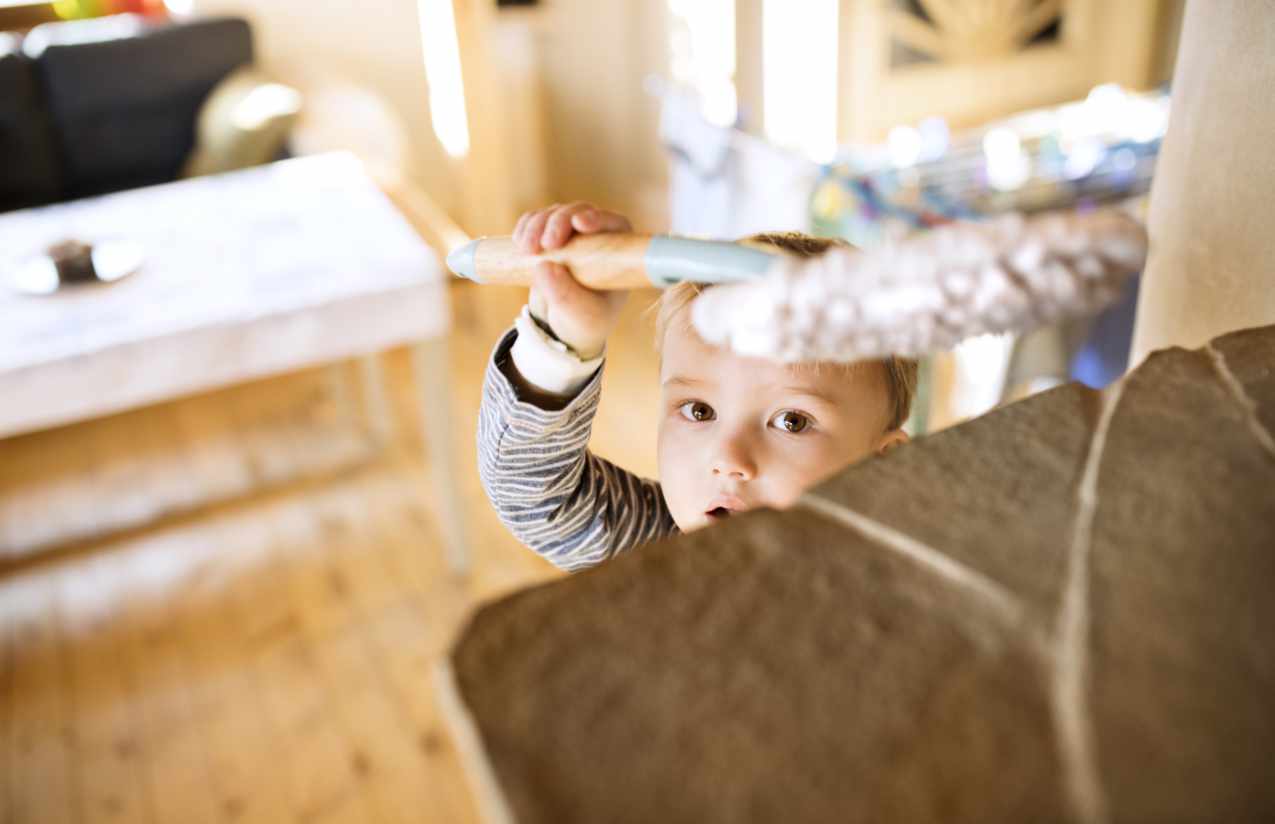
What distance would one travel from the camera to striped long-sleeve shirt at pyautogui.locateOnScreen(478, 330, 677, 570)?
2.05 feet

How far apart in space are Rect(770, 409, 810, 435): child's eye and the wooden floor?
1.95 feet

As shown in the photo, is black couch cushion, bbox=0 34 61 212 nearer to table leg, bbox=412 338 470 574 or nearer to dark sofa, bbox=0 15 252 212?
dark sofa, bbox=0 15 252 212

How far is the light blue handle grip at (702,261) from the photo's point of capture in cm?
41

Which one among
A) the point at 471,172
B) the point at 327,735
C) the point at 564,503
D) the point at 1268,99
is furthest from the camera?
the point at 471,172

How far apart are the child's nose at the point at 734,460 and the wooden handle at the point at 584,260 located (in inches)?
6.7

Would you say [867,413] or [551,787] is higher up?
[551,787]

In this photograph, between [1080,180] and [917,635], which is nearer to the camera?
[917,635]

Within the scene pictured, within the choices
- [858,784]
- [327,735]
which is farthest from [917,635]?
[327,735]

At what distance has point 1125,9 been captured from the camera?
327 cm

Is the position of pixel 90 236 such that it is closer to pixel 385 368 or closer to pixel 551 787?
pixel 385 368

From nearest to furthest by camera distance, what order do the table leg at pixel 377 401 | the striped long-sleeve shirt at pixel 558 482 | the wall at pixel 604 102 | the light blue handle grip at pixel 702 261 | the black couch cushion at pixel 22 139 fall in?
the light blue handle grip at pixel 702 261 → the striped long-sleeve shirt at pixel 558 482 → the table leg at pixel 377 401 → the black couch cushion at pixel 22 139 → the wall at pixel 604 102

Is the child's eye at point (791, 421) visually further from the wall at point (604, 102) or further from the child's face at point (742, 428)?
the wall at point (604, 102)

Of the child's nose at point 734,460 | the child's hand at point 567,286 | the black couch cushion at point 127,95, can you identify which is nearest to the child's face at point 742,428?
the child's nose at point 734,460

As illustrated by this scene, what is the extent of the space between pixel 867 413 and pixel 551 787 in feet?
1.59
